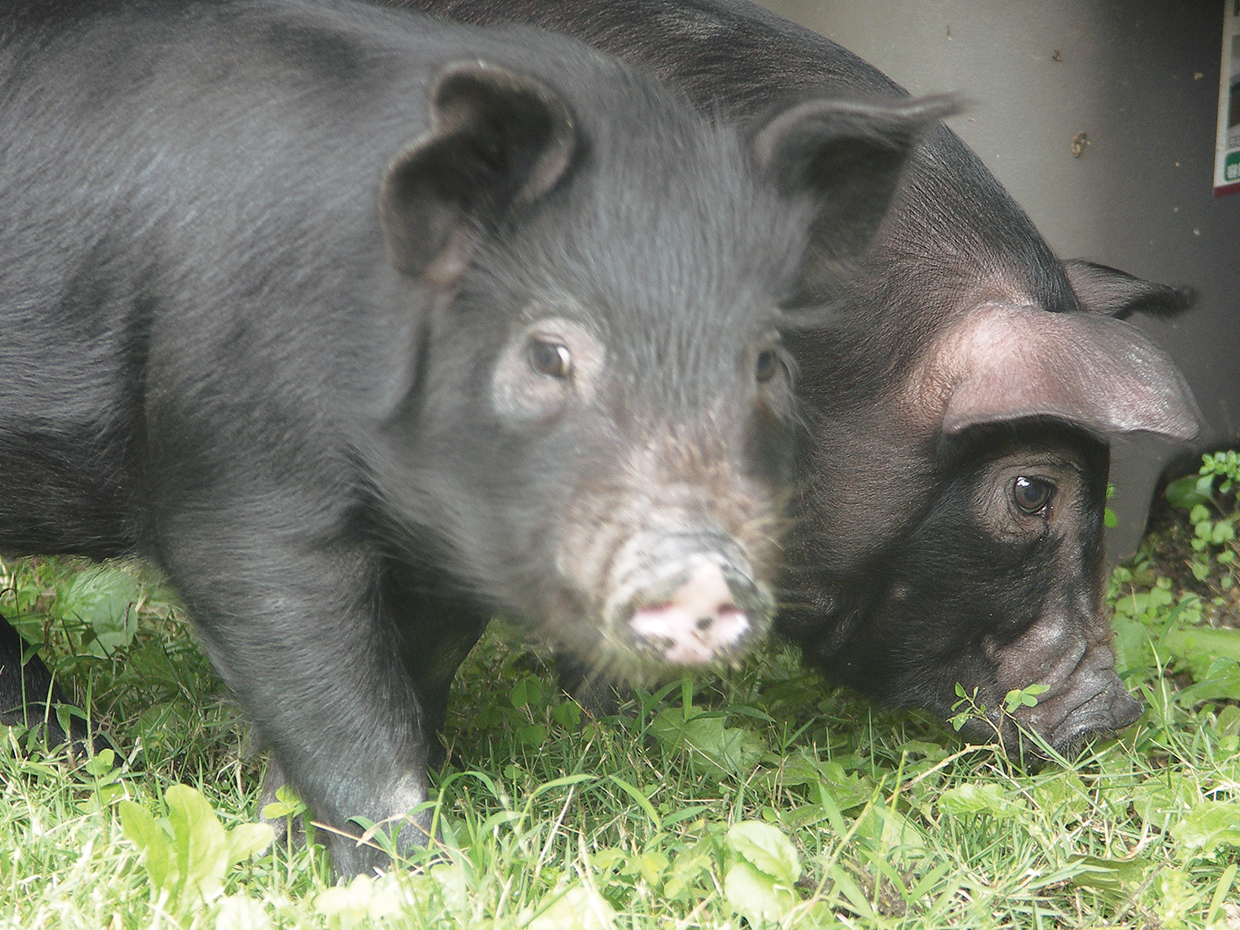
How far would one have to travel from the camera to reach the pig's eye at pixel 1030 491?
3.38m

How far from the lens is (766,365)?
2703 millimetres

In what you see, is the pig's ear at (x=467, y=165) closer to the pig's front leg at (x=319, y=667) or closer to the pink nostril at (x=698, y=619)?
the pig's front leg at (x=319, y=667)

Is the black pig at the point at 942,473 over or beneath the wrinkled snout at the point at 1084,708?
over

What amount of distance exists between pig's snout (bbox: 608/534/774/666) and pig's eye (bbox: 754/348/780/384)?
50 cm

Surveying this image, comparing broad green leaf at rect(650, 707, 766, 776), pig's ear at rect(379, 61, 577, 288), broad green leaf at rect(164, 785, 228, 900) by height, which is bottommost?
broad green leaf at rect(650, 707, 766, 776)

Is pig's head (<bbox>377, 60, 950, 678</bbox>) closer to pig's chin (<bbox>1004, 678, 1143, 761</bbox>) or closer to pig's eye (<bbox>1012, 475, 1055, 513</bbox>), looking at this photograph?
pig's eye (<bbox>1012, 475, 1055, 513</bbox>)

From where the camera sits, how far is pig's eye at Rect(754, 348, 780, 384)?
8.79ft

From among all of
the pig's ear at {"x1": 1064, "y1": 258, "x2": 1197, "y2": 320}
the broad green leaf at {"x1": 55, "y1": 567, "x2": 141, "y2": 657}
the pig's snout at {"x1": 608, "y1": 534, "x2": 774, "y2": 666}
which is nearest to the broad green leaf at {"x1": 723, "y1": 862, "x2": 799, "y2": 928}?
the pig's snout at {"x1": 608, "y1": 534, "x2": 774, "y2": 666}

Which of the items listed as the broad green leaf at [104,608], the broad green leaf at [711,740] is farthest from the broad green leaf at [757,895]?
the broad green leaf at [104,608]

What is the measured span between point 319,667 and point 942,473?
1.55 m

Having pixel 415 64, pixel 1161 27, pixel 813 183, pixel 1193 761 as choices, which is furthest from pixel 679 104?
pixel 1161 27

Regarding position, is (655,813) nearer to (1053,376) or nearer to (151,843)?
(151,843)

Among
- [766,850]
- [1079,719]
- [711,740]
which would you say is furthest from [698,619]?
[1079,719]

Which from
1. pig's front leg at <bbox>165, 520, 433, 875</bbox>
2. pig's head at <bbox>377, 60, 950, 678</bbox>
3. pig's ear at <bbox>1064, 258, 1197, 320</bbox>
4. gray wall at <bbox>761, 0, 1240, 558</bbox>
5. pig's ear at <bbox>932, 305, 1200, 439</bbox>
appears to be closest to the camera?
pig's head at <bbox>377, 60, 950, 678</bbox>
